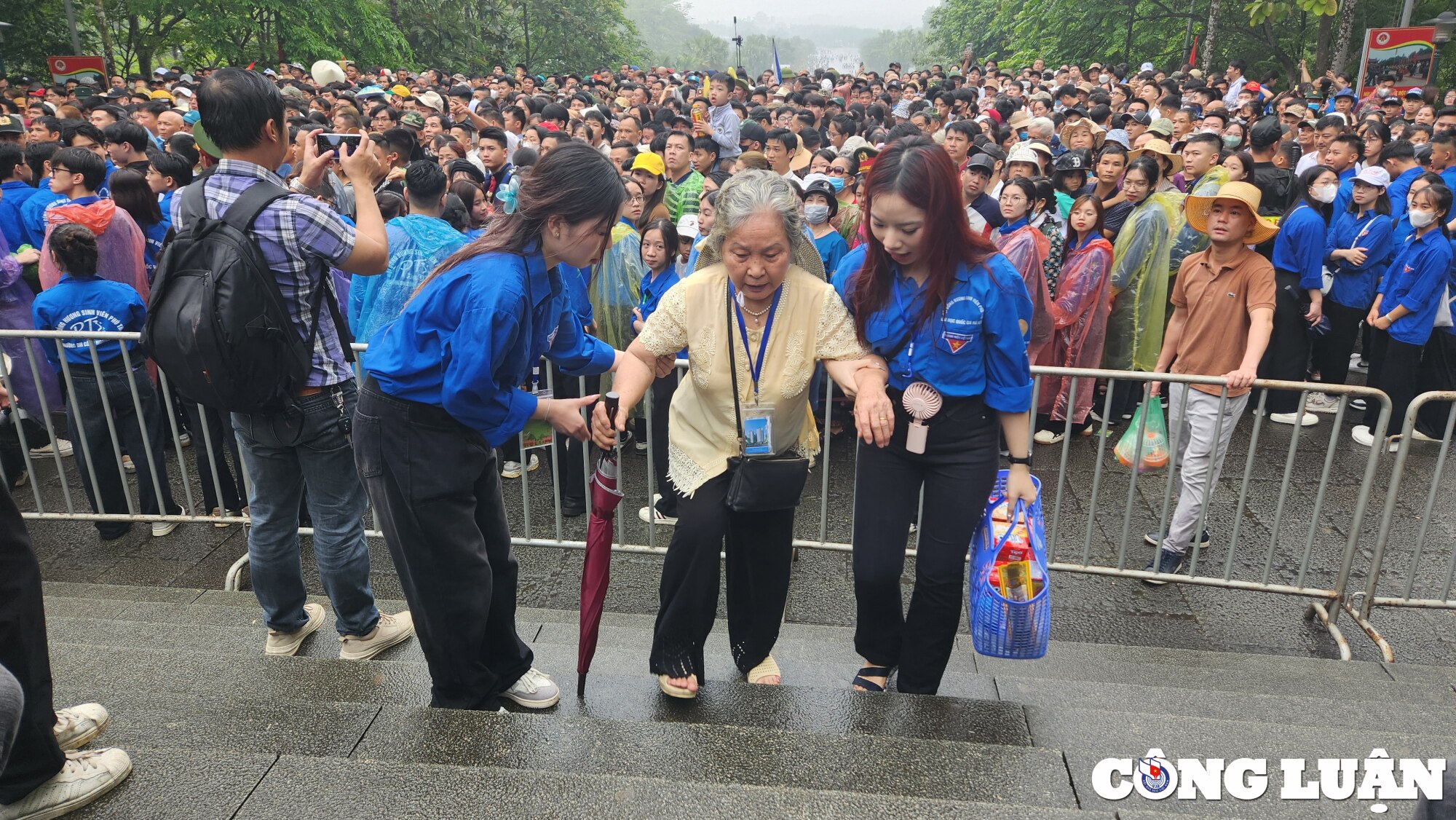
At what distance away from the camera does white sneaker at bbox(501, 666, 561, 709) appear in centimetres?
310

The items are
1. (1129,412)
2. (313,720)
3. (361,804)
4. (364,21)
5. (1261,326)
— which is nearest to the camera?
(361,804)

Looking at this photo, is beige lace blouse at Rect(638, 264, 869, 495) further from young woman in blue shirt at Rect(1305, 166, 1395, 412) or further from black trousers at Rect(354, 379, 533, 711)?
young woman in blue shirt at Rect(1305, 166, 1395, 412)

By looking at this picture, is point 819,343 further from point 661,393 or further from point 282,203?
point 661,393

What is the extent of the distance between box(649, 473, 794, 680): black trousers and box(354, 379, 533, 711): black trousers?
593 mm

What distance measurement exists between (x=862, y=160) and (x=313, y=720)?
25.2 ft

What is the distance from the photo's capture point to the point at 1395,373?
6.50 meters

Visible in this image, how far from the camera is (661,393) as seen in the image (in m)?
5.10

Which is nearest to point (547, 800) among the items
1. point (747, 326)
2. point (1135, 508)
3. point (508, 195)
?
point (747, 326)

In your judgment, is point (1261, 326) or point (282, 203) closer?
point (282, 203)

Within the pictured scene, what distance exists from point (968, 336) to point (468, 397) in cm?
154

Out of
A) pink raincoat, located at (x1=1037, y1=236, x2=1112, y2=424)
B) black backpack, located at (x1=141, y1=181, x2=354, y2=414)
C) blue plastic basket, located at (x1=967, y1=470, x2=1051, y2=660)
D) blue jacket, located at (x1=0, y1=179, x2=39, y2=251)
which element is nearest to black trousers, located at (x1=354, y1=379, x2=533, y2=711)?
black backpack, located at (x1=141, y1=181, x2=354, y2=414)

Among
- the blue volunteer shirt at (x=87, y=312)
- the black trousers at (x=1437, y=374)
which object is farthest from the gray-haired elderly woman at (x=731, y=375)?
the black trousers at (x=1437, y=374)

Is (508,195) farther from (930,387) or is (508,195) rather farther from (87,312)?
(930,387)

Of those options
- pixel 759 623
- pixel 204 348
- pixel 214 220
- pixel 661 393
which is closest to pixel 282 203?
pixel 214 220
